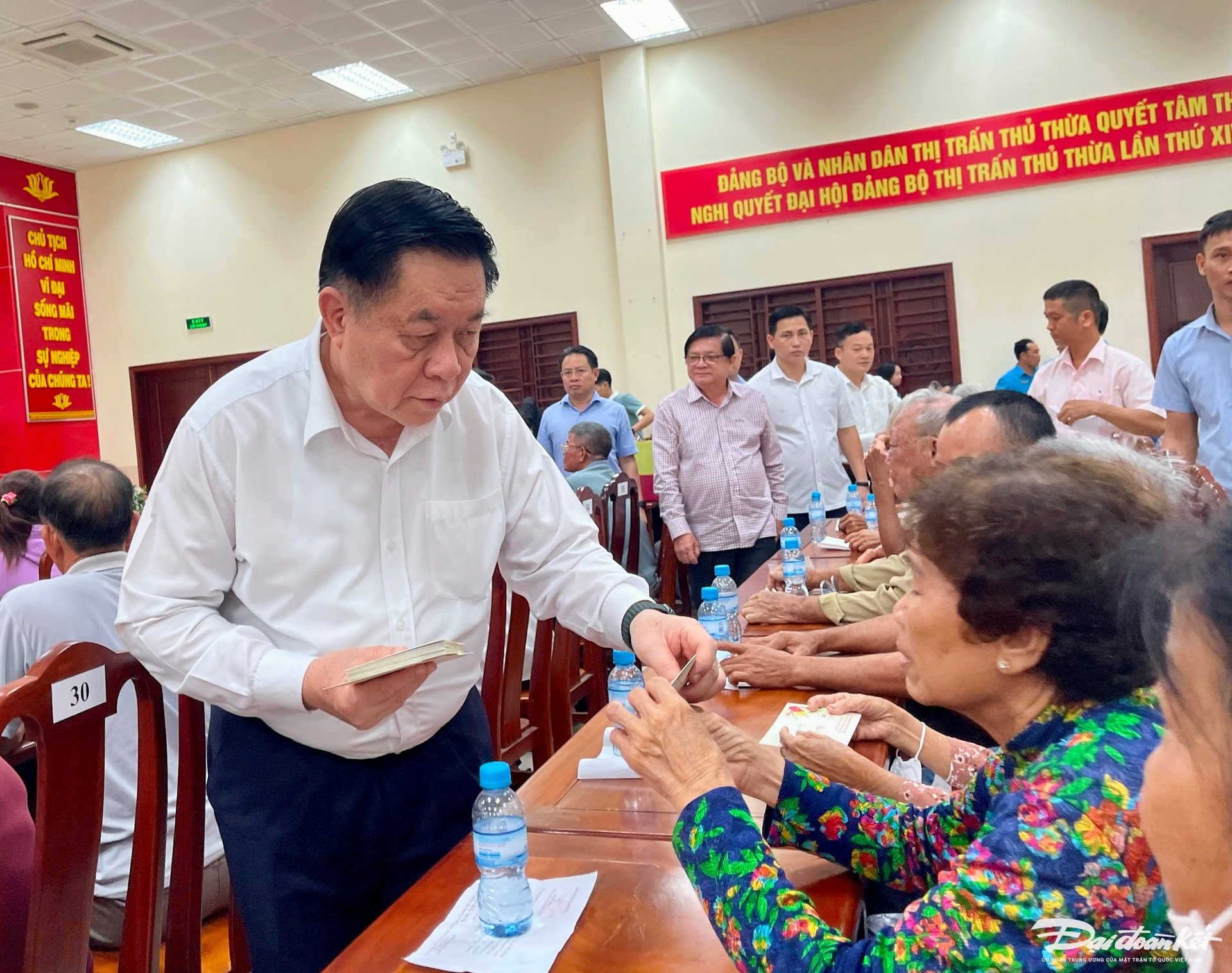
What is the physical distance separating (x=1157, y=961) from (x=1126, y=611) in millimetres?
335

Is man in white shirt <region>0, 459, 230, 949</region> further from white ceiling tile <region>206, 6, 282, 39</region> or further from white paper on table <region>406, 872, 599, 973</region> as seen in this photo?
white ceiling tile <region>206, 6, 282, 39</region>

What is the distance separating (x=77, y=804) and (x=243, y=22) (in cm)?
655

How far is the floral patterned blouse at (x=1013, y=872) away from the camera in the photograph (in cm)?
76

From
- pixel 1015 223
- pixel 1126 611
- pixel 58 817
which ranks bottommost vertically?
pixel 58 817

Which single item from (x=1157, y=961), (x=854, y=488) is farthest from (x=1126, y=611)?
(x=854, y=488)

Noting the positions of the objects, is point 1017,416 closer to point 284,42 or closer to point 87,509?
point 87,509

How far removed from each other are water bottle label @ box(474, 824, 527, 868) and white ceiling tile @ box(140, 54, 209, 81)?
7.27m

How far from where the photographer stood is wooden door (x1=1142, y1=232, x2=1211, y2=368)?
21.0ft

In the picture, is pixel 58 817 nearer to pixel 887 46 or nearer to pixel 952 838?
pixel 952 838

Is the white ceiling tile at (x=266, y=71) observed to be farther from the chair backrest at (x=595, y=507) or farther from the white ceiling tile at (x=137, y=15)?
the chair backrest at (x=595, y=507)

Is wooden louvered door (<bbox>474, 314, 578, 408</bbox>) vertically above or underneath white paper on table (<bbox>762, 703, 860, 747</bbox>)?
above

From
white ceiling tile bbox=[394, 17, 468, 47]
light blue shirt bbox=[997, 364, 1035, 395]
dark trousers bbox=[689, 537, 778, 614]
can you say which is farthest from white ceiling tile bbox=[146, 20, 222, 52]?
light blue shirt bbox=[997, 364, 1035, 395]

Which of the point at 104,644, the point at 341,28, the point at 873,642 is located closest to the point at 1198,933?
the point at 873,642

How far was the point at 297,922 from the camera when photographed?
1271 mm
